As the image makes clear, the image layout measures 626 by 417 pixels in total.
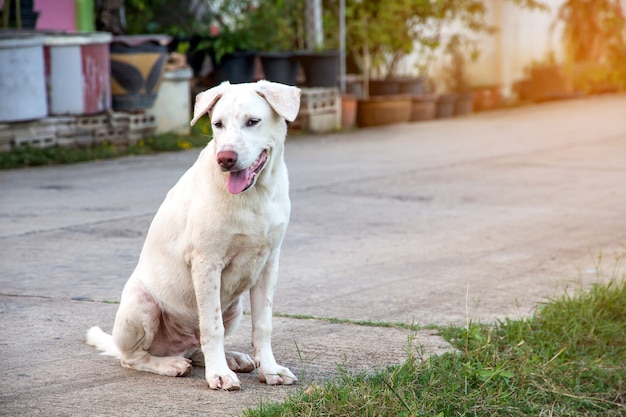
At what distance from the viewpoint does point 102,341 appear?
3.98 m

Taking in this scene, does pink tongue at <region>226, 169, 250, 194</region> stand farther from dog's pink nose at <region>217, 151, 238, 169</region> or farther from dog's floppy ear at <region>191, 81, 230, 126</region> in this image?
dog's floppy ear at <region>191, 81, 230, 126</region>

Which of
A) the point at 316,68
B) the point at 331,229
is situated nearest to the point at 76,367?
the point at 331,229

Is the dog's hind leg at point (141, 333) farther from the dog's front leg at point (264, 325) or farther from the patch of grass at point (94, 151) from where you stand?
the patch of grass at point (94, 151)

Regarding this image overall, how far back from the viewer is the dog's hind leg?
12.0ft

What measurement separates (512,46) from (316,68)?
8.36m

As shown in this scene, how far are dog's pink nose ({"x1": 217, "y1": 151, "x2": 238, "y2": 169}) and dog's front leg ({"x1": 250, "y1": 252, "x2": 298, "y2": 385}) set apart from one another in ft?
1.50

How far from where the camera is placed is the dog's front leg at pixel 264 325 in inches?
142

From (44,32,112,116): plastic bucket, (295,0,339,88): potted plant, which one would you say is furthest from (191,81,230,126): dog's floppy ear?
(295,0,339,88): potted plant

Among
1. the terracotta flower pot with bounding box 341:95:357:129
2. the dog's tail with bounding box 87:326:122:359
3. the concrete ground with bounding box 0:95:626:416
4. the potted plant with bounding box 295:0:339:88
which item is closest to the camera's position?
the concrete ground with bounding box 0:95:626:416

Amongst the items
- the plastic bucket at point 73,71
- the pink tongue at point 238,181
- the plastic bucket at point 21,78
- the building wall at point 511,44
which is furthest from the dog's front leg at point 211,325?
the building wall at point 511,44

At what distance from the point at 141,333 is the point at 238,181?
0.72 m

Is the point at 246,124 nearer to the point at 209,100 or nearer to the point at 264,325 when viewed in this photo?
the point at 209,100

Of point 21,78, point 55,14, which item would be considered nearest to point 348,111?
point 55,14

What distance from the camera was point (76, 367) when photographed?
3785mm
